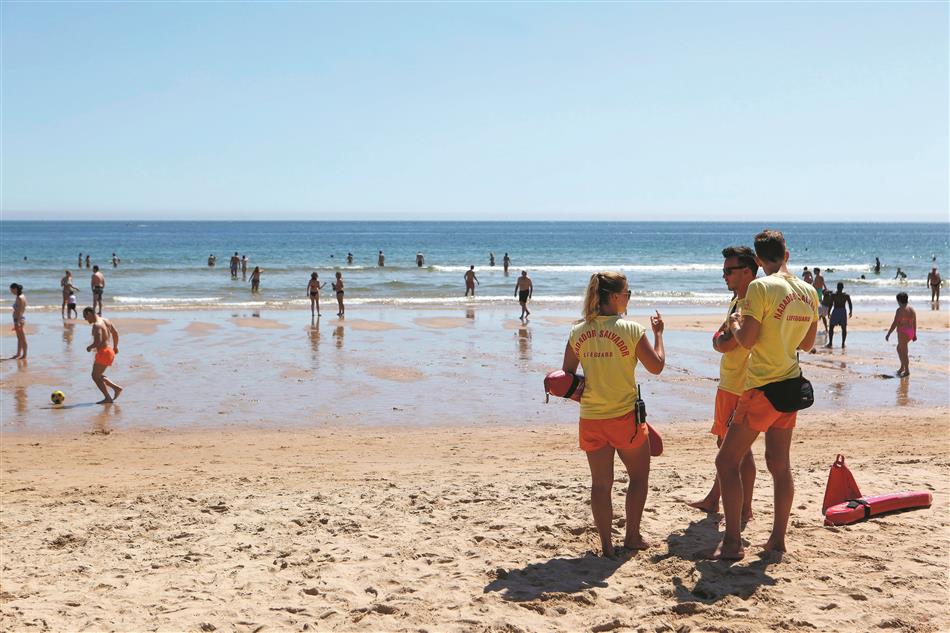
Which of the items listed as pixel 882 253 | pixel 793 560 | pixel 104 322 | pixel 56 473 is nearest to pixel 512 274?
pixel 104 322

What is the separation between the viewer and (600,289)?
496 cm

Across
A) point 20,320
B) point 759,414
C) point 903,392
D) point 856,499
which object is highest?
point 759,414

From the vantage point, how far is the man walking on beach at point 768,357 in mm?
4816

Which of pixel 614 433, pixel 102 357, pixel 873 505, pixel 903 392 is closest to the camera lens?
pixel 614 433

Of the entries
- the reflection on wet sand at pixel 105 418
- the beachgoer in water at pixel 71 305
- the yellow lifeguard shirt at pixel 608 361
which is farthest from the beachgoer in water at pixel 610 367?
the beachgoer in water at pixel 71 305

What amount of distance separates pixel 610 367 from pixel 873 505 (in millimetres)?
2448

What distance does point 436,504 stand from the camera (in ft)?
22.2

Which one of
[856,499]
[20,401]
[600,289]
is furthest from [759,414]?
[20,401]

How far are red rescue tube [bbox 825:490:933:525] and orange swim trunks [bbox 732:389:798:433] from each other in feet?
4.07

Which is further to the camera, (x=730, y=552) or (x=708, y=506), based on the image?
(x=708, y=506)

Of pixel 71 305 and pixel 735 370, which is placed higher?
pixel 735 370

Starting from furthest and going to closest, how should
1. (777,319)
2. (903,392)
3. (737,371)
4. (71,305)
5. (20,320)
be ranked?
Answer: (71,305) < (20,320) < (903,392) < (737,371) < (777,319)

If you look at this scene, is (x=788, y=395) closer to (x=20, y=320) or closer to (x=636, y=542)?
(x=636, y=542)

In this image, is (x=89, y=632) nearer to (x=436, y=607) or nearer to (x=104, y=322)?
(x=436, y=607)
